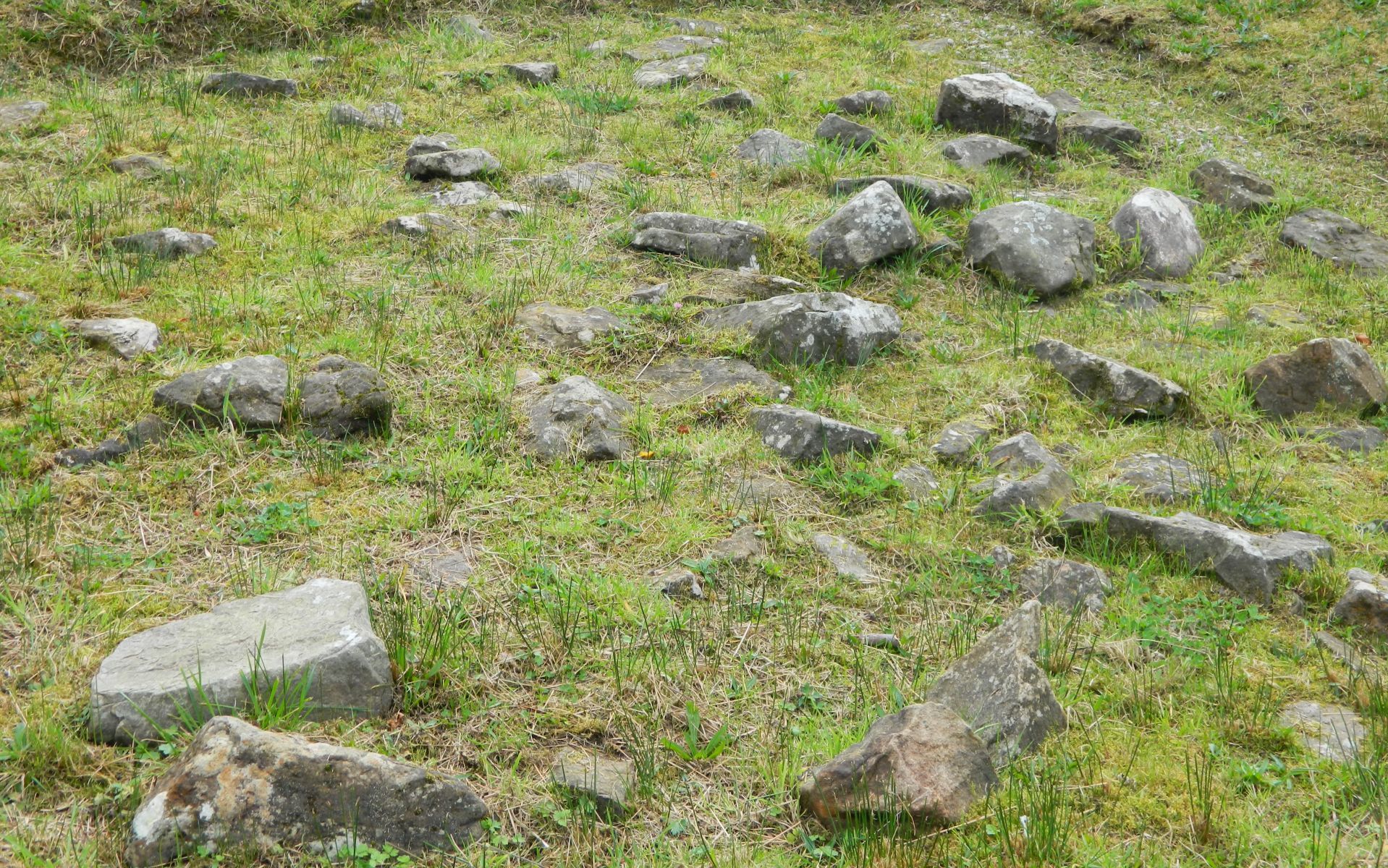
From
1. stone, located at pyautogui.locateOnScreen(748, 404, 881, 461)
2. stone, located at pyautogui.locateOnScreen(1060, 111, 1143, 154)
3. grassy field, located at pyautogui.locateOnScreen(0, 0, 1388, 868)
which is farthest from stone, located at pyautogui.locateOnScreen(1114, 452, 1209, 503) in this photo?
stone, located at pyautogui.locateOnScreen(1060, 111, 1143, 154)

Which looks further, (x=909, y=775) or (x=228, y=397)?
(x=228, y=397)

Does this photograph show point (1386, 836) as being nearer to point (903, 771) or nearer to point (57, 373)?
point (903, 771)

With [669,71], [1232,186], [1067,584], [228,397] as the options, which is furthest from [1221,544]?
[669,71]

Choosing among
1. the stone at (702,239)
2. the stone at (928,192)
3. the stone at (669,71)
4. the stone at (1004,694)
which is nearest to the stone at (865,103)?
the stone at (669,71)

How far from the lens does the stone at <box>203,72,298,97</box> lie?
8.72 m

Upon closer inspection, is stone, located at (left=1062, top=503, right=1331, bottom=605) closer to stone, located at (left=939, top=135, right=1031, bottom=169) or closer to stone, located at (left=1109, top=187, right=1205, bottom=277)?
stone, located at (left=1109, top=187, right=1205, bottom=277)

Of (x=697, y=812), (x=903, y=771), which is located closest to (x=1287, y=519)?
(x=903, y=771)

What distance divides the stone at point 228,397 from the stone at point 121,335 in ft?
1.64

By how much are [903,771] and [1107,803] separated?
675 mm

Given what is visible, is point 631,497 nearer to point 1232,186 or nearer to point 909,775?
point 909,775

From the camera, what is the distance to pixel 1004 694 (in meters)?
3.41

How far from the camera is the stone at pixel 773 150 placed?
318 inches

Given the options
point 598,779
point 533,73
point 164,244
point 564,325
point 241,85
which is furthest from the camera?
point 533,73

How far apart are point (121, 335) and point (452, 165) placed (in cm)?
306
